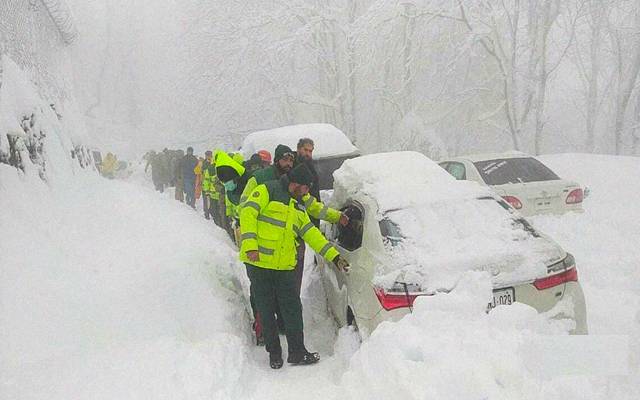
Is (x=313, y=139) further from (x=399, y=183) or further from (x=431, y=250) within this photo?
(x=431, y=250)

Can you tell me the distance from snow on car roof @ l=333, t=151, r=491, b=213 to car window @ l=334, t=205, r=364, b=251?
0.50 ft

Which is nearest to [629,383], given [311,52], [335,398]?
[335,398]

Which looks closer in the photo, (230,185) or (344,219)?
(344,219)

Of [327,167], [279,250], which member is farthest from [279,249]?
[327,167]

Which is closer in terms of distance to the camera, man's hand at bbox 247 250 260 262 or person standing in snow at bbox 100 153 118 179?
man's hand at bbox 247 250 260 262

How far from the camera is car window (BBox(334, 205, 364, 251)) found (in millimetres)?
4695

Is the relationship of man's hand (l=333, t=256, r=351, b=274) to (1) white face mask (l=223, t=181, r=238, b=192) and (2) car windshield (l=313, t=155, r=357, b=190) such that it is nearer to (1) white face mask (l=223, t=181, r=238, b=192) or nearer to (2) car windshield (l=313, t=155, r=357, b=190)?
(1) white face mask (l=223, t=181, r=238, b=192)

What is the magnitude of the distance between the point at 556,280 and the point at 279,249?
207cm

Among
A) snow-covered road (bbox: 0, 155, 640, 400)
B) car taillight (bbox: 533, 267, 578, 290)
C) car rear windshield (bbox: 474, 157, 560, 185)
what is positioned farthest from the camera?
car rear windshield (bbox: 474, 157, 560, 185)

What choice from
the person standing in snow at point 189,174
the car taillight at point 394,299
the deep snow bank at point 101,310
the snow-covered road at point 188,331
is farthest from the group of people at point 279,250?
the person standing in snow at point 189,174

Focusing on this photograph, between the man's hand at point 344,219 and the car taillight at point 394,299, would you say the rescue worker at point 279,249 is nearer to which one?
the man's hand at point 344,219

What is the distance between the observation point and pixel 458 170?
9008 millimetres

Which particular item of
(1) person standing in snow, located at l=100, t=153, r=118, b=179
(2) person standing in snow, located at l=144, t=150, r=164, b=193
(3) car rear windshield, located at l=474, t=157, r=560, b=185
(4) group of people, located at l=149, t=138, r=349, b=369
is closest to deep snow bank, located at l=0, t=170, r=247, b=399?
(4) group of people, located at l=149, t=138, r=349, b=369

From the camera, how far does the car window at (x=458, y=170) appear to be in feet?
29.0
